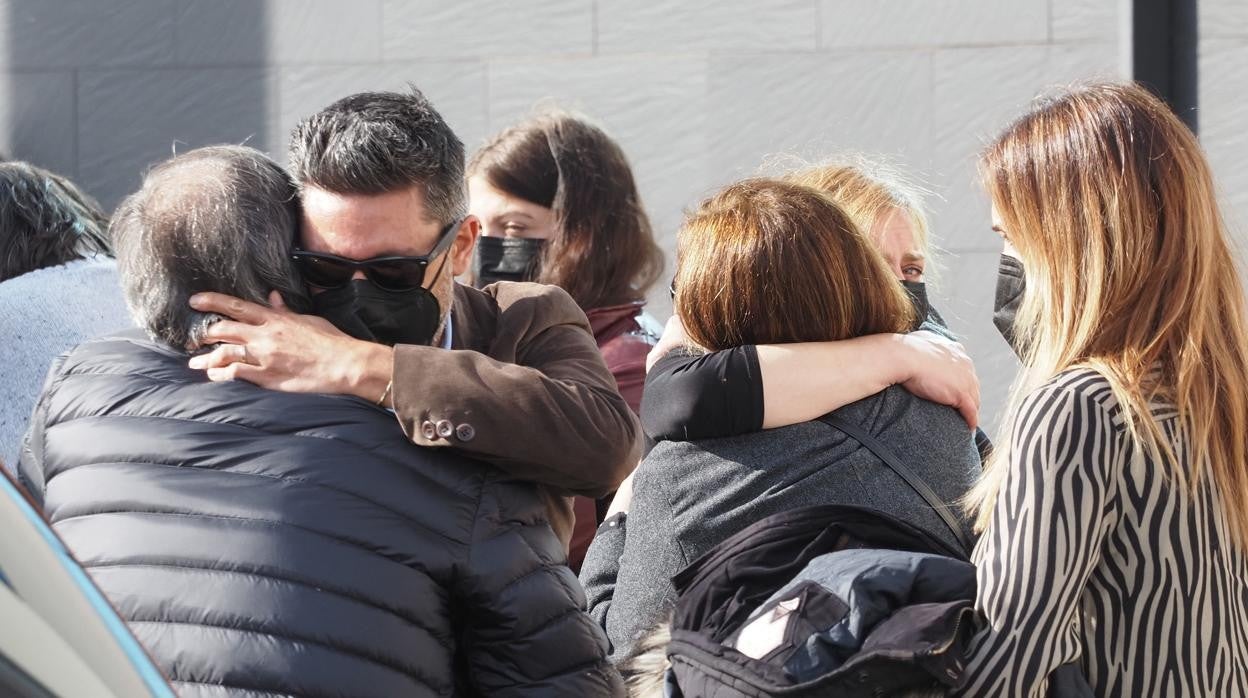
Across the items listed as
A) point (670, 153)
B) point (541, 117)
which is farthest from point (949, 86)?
point (541, 117)

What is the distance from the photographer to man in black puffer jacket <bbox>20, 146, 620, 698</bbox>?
183 centimetres

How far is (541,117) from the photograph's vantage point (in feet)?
14.0

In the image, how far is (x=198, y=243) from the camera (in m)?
2.12

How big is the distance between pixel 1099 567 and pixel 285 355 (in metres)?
1.23

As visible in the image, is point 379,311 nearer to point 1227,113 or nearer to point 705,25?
point 705,25

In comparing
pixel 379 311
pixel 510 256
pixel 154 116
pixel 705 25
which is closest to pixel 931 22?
pixel 705 25

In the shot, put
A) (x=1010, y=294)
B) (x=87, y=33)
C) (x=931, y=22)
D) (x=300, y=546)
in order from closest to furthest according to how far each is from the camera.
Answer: (x=300, y=546)
(x=1010, y=294)
(x=931, y=22)
(x=87, y=33)

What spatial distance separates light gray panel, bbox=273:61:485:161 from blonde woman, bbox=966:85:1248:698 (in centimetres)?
426

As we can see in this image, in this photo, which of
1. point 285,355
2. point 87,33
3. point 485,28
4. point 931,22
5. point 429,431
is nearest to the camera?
point 429,431

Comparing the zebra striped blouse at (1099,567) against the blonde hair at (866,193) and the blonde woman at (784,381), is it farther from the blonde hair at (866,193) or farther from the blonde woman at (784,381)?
the blonde hair at (866,193)

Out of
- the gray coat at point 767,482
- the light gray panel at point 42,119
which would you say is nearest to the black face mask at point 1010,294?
the gray coat at point 767,482

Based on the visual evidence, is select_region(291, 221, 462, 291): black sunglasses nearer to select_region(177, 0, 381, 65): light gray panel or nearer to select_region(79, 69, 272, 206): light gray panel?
select_region(177, 0, 381, 65): light gray panel

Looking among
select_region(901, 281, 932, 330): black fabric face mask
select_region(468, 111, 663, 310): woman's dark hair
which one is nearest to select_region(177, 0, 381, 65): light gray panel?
select_region(468, 111, 663, 310): woman's dark hair

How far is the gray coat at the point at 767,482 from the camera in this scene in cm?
228
